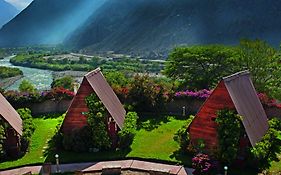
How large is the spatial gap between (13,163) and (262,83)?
21.5m

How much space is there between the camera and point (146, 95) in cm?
2655

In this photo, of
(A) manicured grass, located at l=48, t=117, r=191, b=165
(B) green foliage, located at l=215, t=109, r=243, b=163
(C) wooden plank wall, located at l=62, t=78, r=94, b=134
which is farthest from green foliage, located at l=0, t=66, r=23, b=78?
(B) green foliage, located at l=215, t=109, r=243, b=163

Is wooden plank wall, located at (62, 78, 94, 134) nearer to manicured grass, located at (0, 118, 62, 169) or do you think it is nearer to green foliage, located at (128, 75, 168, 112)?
manicured grass, located at (0, 118, 62, 169)

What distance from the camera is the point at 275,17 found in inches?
3622

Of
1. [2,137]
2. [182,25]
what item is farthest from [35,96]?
[182,25]

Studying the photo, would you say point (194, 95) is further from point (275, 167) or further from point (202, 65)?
point (275, 167)

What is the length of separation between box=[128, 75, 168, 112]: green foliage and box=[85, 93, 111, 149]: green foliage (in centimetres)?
754

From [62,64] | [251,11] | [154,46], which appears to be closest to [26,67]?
[62,64]

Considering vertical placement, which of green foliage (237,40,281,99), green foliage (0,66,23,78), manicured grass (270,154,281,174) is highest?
green foliage (0,66,23,78)

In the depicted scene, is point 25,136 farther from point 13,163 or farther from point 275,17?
point 275,17

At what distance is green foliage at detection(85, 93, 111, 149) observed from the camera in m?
19.2

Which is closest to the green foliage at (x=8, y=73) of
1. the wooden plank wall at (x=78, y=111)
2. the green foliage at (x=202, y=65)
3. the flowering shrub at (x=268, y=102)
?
the green foliage at (x=202, y=65)

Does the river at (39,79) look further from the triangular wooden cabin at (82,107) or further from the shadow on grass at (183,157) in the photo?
the shadow on grass at (183,157)

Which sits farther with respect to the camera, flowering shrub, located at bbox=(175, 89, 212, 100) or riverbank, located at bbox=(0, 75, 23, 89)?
riverbank, located at bbox=(0, 75, 23, 89)
